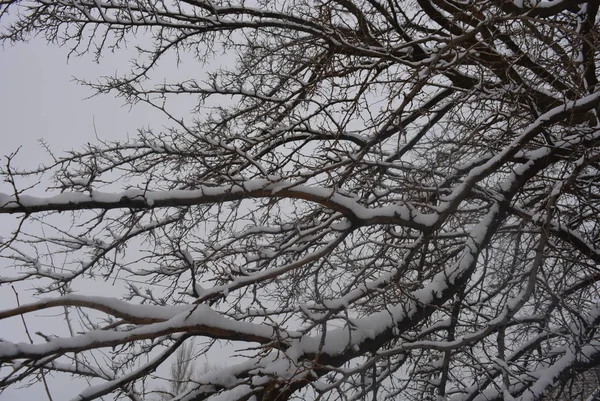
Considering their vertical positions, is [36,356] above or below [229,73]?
below

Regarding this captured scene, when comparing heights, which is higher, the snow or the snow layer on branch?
the snow

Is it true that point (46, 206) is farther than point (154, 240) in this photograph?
No

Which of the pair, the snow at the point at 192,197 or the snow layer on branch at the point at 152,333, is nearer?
the snow layer on branch at the point at 152,333

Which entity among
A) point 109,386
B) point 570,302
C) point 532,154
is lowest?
point 570,302

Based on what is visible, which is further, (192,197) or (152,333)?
(192,197)

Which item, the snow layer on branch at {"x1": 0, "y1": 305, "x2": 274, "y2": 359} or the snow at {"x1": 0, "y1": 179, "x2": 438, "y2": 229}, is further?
the snow at {"x1": 0, "y1": 179, "x2": 438, "y2": 229}

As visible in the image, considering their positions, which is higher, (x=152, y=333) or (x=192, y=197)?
(x=192, y=197)

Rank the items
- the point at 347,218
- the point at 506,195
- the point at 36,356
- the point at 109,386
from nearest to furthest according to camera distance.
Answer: the point at 36,356 < the point at 109,386 < the point at 347,218 < the point at 506,195

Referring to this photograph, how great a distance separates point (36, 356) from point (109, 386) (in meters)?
0.76

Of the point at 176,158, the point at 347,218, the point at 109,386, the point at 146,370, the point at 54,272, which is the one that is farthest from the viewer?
the point at 176,158

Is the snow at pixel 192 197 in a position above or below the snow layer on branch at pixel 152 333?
above

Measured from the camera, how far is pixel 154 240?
4.95 meters

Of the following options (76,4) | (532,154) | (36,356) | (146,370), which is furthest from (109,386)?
(76,4)

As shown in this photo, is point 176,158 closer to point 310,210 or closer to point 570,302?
point 310,210
